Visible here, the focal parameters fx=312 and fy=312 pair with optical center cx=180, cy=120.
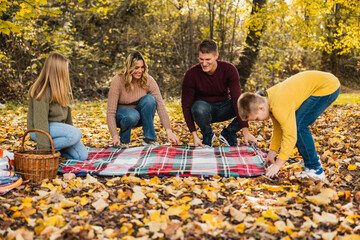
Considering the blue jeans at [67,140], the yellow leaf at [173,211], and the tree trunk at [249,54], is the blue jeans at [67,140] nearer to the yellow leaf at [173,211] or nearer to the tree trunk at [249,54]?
the yellow leaf at [173,211]

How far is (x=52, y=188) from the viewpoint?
8.42 ft

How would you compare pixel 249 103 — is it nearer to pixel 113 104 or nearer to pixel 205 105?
pixel 205 105

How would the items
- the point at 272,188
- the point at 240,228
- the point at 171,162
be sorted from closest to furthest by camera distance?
1. the point at 240,228
2. the point at 272,188
3. the point at 171,162

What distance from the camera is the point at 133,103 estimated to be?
13.6ft

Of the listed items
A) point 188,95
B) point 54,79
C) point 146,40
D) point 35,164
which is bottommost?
point 35,164

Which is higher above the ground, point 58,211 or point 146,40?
point 146,40

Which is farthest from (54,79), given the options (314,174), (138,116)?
(314,174)

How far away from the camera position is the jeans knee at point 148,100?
13.1 ft

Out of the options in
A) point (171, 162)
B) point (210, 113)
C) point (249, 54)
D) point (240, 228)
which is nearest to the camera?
point (240, 228)

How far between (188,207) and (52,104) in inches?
70.3

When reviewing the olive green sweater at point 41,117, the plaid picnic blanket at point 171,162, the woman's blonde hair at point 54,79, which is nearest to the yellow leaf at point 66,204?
the plaid picnic blanket at point 171,162

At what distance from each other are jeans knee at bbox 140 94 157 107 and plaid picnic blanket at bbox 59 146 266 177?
1.94ft

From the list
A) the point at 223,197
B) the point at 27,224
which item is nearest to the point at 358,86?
the point at 223,197

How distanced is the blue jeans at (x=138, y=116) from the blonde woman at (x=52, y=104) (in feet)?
2.55
